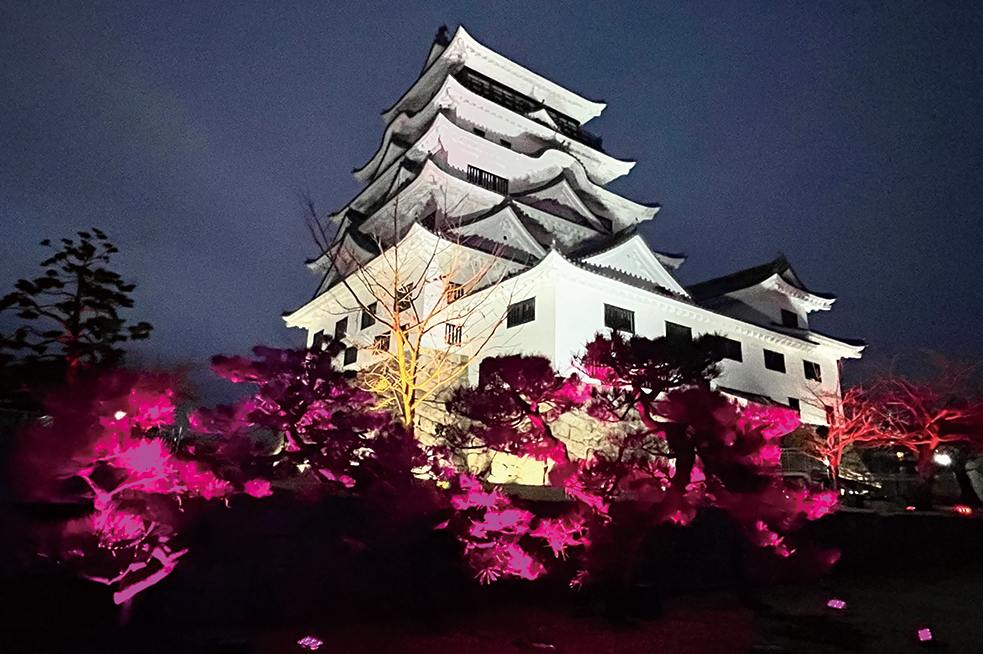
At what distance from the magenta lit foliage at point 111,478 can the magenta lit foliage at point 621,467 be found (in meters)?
4.22

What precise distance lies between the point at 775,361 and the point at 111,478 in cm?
2311

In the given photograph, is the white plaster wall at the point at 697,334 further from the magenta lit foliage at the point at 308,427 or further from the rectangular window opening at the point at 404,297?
the magenta lit foliage at the point at 308,427

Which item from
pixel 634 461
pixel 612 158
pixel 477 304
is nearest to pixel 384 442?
pixel 634 461

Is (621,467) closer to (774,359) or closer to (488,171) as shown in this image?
(774,359)

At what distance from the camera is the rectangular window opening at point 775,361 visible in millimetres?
22719

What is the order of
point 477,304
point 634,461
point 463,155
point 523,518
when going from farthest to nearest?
point 463,155
point 477,304
point 634,461
point 523,518

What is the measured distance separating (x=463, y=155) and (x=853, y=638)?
2074cm

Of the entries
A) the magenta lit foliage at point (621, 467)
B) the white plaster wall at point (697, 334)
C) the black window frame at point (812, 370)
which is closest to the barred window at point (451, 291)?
the magenta lit foliage at point (621, 467)

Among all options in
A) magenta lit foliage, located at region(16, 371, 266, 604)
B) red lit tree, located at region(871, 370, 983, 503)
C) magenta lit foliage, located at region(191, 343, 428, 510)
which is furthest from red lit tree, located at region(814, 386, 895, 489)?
magenta lit foliage, located at region(16, 371, 266, 604)

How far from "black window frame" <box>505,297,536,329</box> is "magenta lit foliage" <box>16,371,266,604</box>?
11675mm

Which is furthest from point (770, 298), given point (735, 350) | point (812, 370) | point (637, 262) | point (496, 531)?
point (496, 531)

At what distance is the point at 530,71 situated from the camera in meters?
26.6

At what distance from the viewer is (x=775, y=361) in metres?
23.0

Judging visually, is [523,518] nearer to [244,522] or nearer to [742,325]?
[244,522]
